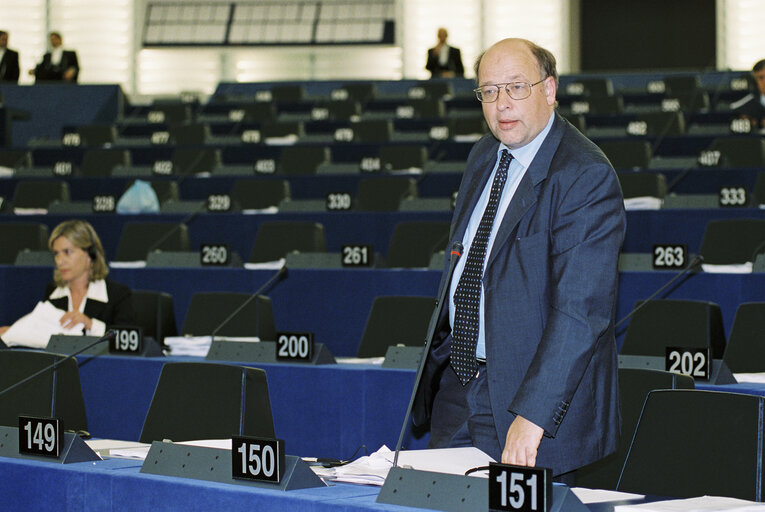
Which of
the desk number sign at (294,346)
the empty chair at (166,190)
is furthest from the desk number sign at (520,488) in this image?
the empty chair at (166,190)

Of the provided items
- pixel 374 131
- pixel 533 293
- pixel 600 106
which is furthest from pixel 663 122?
pixel 533 293

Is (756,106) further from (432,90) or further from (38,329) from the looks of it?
(38,329)

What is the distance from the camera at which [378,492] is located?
5.41ft

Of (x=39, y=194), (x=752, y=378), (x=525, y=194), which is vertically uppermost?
(x=525, y=194)

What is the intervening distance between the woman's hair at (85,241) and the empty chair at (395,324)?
1002 mm

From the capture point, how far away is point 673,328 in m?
3.70

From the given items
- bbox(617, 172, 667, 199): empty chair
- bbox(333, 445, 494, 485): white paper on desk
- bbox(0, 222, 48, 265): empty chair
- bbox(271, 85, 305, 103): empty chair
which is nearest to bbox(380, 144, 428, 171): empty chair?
bbox(617, 172, 667, 199): empty chair

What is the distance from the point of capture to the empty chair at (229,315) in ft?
14.2

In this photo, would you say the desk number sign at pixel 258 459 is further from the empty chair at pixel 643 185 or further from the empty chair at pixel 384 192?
the empty chair at pixel 384 192

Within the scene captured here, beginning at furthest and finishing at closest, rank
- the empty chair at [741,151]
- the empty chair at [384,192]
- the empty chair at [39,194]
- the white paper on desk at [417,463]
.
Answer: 1. the empty chair at [39,194]
2. the empty chair at [741,151]
3. the empty chair at [384,192]
4. the white paper on desk at [417,463]

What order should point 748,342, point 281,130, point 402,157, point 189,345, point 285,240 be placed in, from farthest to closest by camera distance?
point 281,130 → point 402,157 → point 285,240 → point 189,345 → point 748,342

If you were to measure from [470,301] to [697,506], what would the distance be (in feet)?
1.76

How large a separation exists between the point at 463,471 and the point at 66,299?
2.73 meters

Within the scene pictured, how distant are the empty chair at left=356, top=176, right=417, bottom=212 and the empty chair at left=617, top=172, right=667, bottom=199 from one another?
123 centimetres
